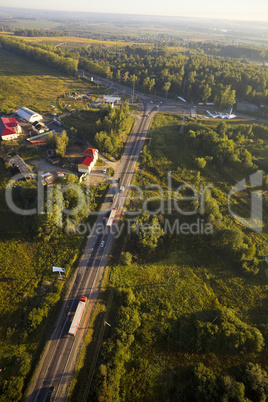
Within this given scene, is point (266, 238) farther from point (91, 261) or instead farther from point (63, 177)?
point (63, 177)

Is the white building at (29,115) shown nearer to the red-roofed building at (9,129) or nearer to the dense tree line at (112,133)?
the red-roofed building at (9,129)

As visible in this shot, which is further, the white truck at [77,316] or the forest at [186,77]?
the forest at [186,77]

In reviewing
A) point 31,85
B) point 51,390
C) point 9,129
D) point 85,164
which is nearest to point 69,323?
point 51,390

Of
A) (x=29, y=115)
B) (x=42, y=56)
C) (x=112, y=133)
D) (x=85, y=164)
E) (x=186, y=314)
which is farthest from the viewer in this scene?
(x=42, y=56)

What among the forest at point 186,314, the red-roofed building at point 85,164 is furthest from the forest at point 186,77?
the red-roofed building at point 85,164

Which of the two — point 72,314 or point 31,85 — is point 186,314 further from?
point 31,85

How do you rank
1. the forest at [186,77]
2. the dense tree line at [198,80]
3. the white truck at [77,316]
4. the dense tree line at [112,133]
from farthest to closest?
the forest at [186,77] < the dense tree line at [198,80] < the dense tree line at [112,133] < the white truck at [77,316]

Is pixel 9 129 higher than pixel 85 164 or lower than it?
higher
